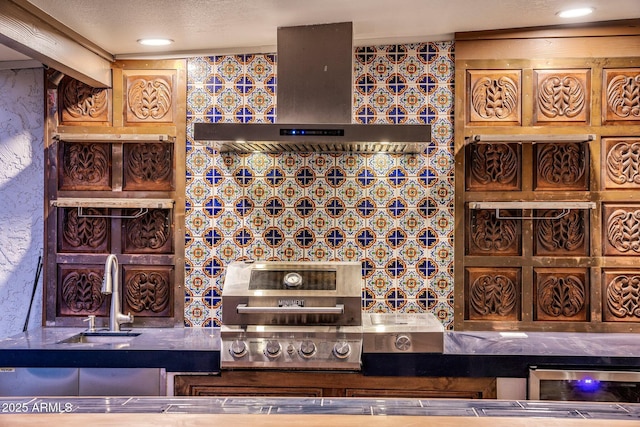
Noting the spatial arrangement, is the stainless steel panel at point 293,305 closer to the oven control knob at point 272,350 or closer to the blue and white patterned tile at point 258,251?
the oven control knob at point 272,350

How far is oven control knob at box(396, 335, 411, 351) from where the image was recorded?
283 cm

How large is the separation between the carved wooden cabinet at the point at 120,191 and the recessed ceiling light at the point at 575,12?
229 centimetres

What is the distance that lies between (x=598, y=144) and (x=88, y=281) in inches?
130

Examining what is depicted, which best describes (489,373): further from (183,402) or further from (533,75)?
(533,75)

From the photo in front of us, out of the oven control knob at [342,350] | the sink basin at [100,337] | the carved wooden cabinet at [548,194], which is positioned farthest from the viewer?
the carved wooden cabinet at [548,194]

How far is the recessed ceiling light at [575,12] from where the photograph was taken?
3.04m

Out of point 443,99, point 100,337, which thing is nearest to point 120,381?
point 100,337

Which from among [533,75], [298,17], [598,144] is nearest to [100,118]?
[298,17]

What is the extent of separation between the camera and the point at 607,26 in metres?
3.35

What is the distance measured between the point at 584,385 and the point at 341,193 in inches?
67.7

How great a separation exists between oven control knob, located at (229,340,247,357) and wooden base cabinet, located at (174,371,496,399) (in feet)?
0.32

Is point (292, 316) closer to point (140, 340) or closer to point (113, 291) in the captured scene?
point (140, 340)

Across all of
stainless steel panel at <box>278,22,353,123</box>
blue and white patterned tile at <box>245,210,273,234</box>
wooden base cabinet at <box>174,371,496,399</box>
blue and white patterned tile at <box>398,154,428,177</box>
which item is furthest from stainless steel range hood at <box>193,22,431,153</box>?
wooden base cabinet at <box>174,371,496,399</box>

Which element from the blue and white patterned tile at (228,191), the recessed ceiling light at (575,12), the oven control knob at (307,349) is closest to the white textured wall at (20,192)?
the blue and white patterned tile at (228,191)
